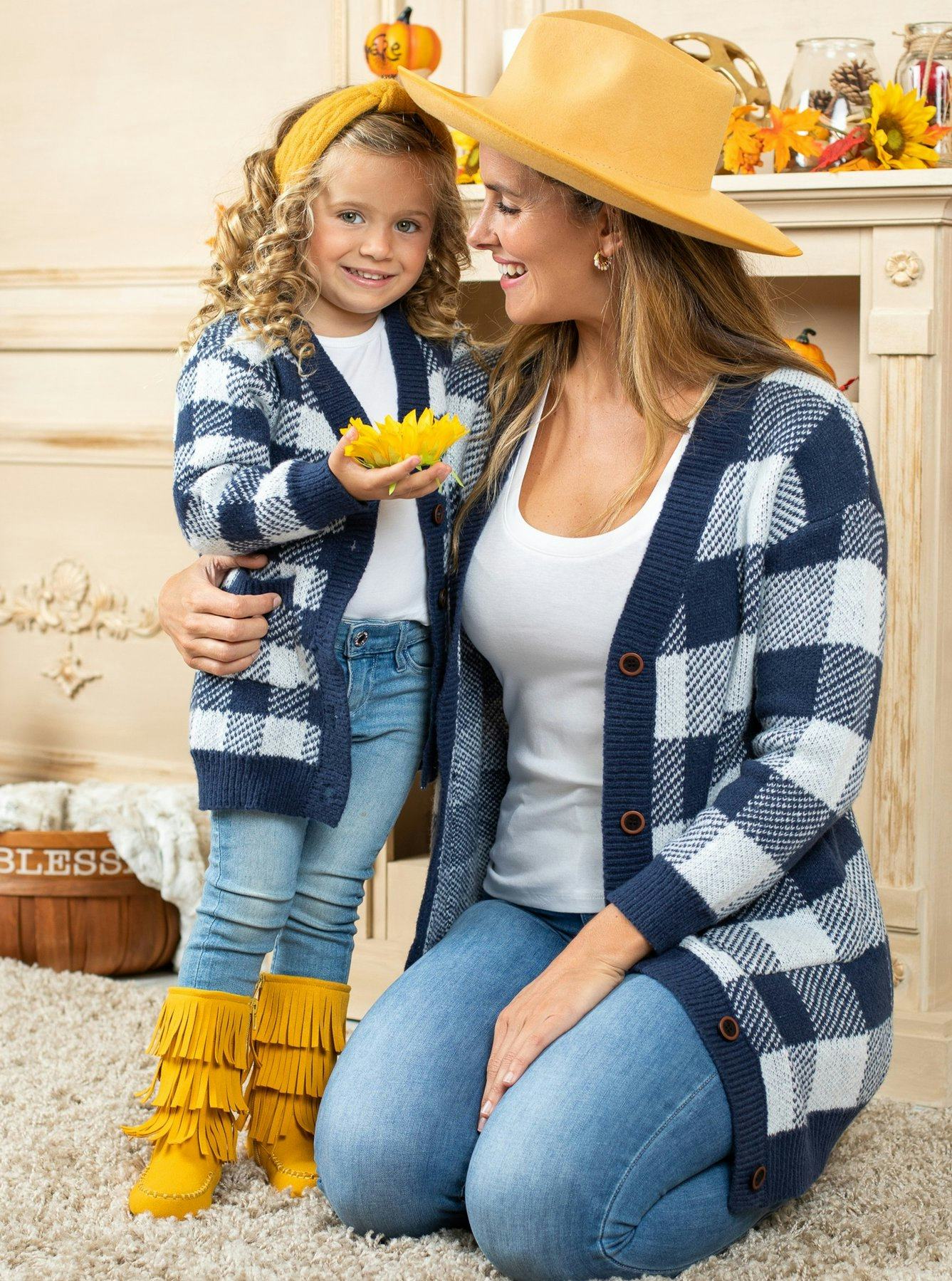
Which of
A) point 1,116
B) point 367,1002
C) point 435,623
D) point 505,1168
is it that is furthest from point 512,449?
point 1,116

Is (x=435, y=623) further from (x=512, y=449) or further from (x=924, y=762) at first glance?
(x=924, y=762)

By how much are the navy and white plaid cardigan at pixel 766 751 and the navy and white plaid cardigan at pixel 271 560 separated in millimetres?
311

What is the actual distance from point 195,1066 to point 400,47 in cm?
156

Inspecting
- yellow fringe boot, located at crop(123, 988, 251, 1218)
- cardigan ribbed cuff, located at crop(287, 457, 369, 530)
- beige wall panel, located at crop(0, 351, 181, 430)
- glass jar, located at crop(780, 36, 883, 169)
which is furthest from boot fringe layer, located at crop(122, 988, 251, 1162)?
beige wall panel, located at crop(0, 351, 181, 430)

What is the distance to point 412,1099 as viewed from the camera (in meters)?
1.45

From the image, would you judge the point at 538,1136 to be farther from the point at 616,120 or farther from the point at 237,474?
the point at 616,120

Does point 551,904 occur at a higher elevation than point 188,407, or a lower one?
lower

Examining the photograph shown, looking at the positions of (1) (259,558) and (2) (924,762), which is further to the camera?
(2) (924,762)

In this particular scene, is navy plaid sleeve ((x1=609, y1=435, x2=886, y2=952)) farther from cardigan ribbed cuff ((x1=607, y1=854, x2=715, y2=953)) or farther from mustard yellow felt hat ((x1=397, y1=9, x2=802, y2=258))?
mustard yellow felt hat ((x1=397, y1=9, x2=802, y2=258))

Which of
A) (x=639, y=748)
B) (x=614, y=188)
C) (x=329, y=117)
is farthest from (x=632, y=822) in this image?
(x=329, y=117)

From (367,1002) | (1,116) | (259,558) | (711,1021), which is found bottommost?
(367,1002)

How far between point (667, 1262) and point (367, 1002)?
97 cm

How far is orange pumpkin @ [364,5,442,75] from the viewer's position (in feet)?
7.43

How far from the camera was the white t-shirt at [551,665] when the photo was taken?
5.03 feet
